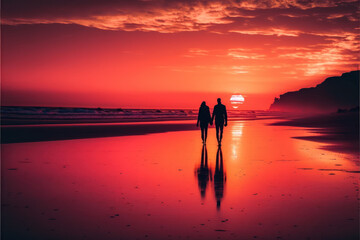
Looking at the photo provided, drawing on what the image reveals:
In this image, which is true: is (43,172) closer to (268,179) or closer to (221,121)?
(268,179)

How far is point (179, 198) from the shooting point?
24.0ft

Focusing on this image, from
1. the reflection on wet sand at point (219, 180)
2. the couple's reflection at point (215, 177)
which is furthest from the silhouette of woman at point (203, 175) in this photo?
the reflection on wet sand at point (219, 180)

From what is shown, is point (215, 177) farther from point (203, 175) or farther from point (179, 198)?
point (179, 198)

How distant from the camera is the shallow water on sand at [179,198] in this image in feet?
17.8

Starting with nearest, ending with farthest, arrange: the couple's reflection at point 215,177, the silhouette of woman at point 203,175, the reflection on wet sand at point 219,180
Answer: the reflection on wet sand at point 219,180 → the couple's reflection at point 215,177 → the silhouette of woman at point 203,175

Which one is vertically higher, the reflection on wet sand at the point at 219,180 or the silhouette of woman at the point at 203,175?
the silhouette of woman at the point at 203,175

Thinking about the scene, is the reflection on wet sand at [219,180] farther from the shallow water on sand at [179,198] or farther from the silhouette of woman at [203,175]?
the silhouette of woman at [203,175]

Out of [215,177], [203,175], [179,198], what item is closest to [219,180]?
[215,177]

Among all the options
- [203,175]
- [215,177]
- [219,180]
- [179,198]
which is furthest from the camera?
[203,175]

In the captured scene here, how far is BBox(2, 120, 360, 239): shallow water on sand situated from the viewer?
17.8 ft

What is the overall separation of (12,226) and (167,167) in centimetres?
590

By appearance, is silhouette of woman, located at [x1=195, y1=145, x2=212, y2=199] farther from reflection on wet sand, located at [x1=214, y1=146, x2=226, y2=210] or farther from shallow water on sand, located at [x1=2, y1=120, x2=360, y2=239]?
reflection on wet sand, located at [x1=214, y1=146, x2=226, y2=210]

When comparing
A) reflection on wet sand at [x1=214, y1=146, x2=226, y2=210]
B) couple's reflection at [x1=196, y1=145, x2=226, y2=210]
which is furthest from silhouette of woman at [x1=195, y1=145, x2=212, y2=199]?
reflection on wet sand at [x1=214, y1=146, x2=226, y2=210]

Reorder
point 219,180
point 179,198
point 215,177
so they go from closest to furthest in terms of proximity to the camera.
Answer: point 179,198 → point 219,180 → point 215,177
